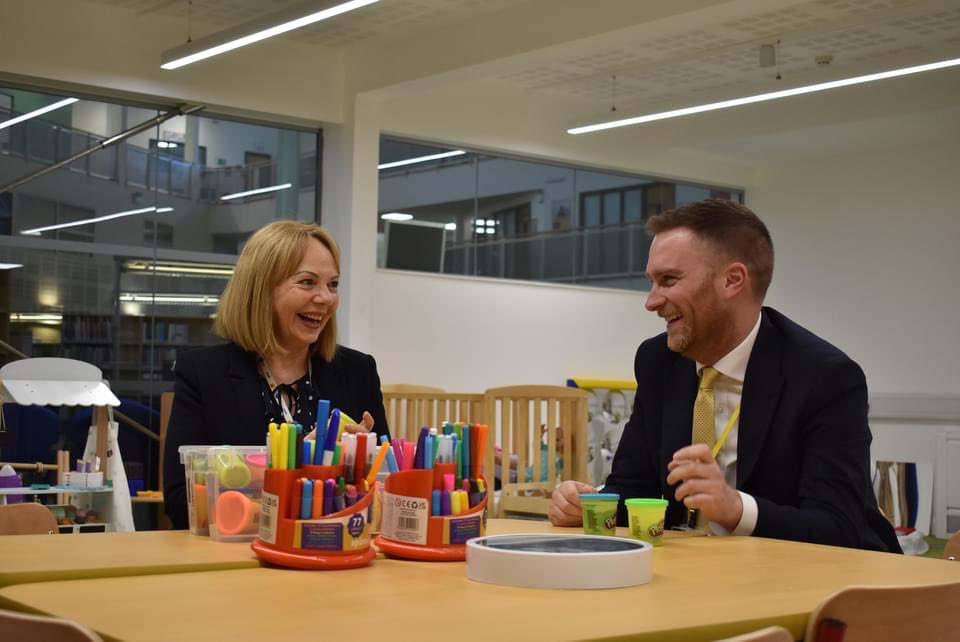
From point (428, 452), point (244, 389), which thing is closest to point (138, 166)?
point (244, 389)

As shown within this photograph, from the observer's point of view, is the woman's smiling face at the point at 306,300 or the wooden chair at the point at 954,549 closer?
the wooden chair at the point at 954,549

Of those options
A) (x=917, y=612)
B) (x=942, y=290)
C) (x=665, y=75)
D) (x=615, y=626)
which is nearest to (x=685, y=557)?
(x=917, y=612)

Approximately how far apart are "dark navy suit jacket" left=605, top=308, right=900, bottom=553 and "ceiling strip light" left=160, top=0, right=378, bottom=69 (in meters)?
4.51

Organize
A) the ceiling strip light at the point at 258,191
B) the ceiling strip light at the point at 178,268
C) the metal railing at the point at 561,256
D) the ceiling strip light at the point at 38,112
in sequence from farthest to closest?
the metal railing at the point at 561,256
the ceiling strip light at the point at 258,191
the ceiling strip light at the point at 178,268
the ceiling strip light at the point at 38,112

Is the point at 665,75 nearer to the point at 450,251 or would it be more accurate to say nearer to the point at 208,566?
the point at 450,251

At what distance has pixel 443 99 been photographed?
976 cm

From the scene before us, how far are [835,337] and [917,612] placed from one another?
10371 millimetres

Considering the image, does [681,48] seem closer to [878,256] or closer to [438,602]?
[878,256]

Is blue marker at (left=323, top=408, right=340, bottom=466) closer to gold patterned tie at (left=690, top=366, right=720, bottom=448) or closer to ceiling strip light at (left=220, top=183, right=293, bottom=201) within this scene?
gold patterned tie at (left=690, top=366, right=720, bottom=448)

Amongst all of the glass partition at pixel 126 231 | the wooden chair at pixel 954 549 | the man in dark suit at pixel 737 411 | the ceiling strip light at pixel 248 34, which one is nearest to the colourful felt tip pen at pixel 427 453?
the man in dark suit at pixel 737 411

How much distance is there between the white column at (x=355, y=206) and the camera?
358 inches

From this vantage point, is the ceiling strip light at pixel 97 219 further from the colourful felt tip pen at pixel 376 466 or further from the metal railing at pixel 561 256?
the colourful felt tip pen at pixel 376 466

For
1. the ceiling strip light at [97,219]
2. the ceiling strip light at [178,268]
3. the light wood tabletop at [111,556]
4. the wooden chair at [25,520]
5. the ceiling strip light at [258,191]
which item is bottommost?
the wooden chair at [25,520]

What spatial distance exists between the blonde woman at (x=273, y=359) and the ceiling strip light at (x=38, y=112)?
5882 millimetres
